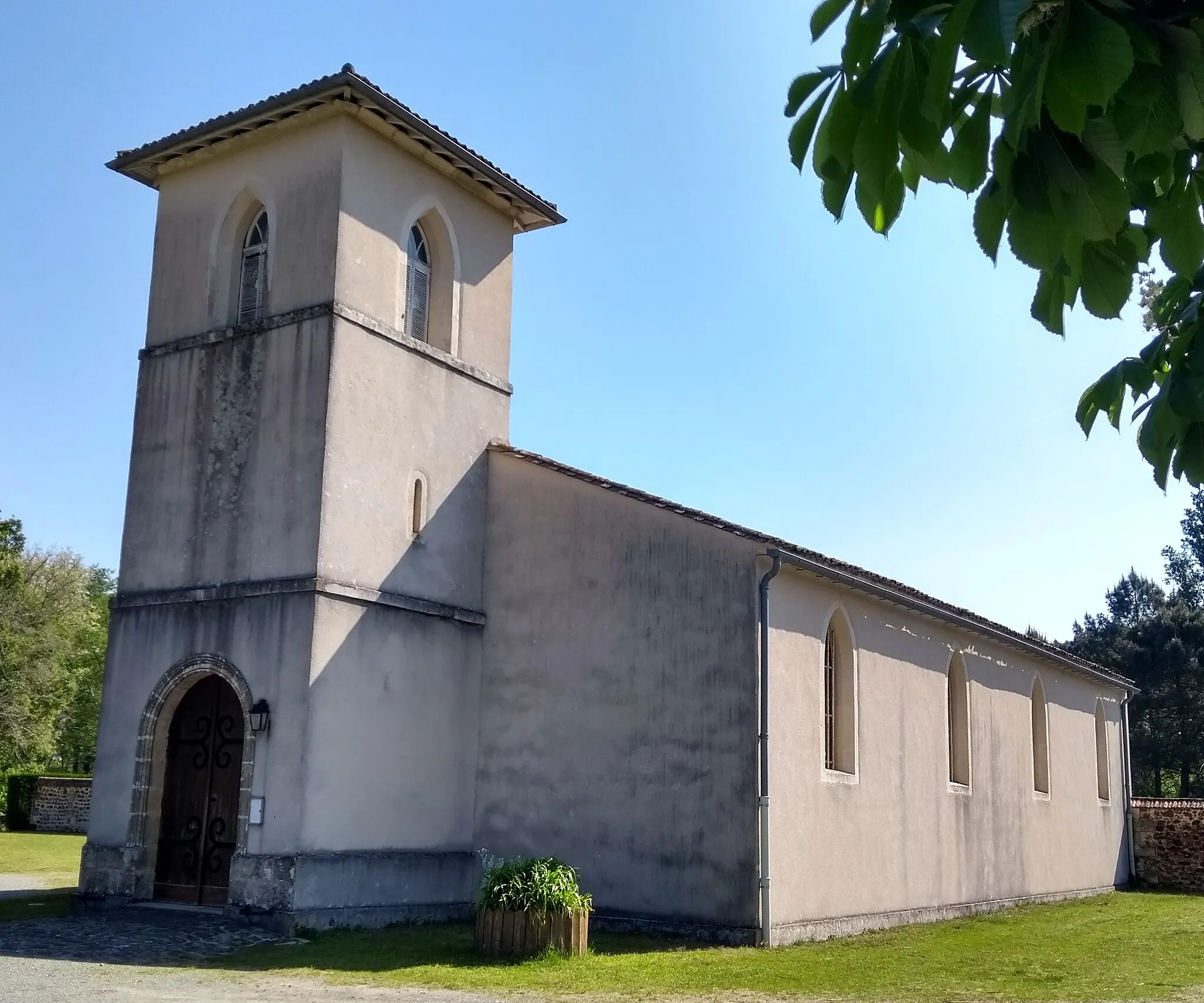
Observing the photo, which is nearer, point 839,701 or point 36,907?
point 36,907

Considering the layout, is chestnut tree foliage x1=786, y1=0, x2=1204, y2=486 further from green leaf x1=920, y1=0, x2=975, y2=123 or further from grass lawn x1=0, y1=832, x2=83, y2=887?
grass lawn x1=0, y1=832, x2=83, y2=887

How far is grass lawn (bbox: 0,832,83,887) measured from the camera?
72.4 feet

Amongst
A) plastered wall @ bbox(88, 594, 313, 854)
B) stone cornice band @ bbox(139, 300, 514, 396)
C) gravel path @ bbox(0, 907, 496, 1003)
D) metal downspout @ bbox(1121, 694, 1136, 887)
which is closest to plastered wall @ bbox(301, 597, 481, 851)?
plastered wall @ bbox(88, 594, 313, 854)

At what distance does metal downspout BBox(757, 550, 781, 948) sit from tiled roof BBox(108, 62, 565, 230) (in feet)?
25.5

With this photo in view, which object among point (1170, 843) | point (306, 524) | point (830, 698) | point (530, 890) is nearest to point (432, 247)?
point (306, 524)

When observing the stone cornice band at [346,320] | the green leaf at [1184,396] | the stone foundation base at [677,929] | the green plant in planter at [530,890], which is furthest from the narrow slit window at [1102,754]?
the green leaf at [1184,396]

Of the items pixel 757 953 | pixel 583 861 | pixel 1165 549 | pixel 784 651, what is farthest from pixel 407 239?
pixel 1165 549

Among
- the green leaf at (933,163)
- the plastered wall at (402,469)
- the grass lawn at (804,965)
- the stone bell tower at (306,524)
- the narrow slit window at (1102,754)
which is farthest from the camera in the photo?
the narrow slit window at (1102,754)

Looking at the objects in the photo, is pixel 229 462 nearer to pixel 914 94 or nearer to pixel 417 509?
pixel 417 509

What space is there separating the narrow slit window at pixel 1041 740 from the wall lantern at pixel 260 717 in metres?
15.4

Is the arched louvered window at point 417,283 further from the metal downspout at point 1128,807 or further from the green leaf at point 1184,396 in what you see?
the metal downspout at point 1128,807

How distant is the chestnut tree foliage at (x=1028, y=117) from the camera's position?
2441 millimetres

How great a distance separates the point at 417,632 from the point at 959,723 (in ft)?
31.8

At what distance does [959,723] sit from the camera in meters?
20.8
